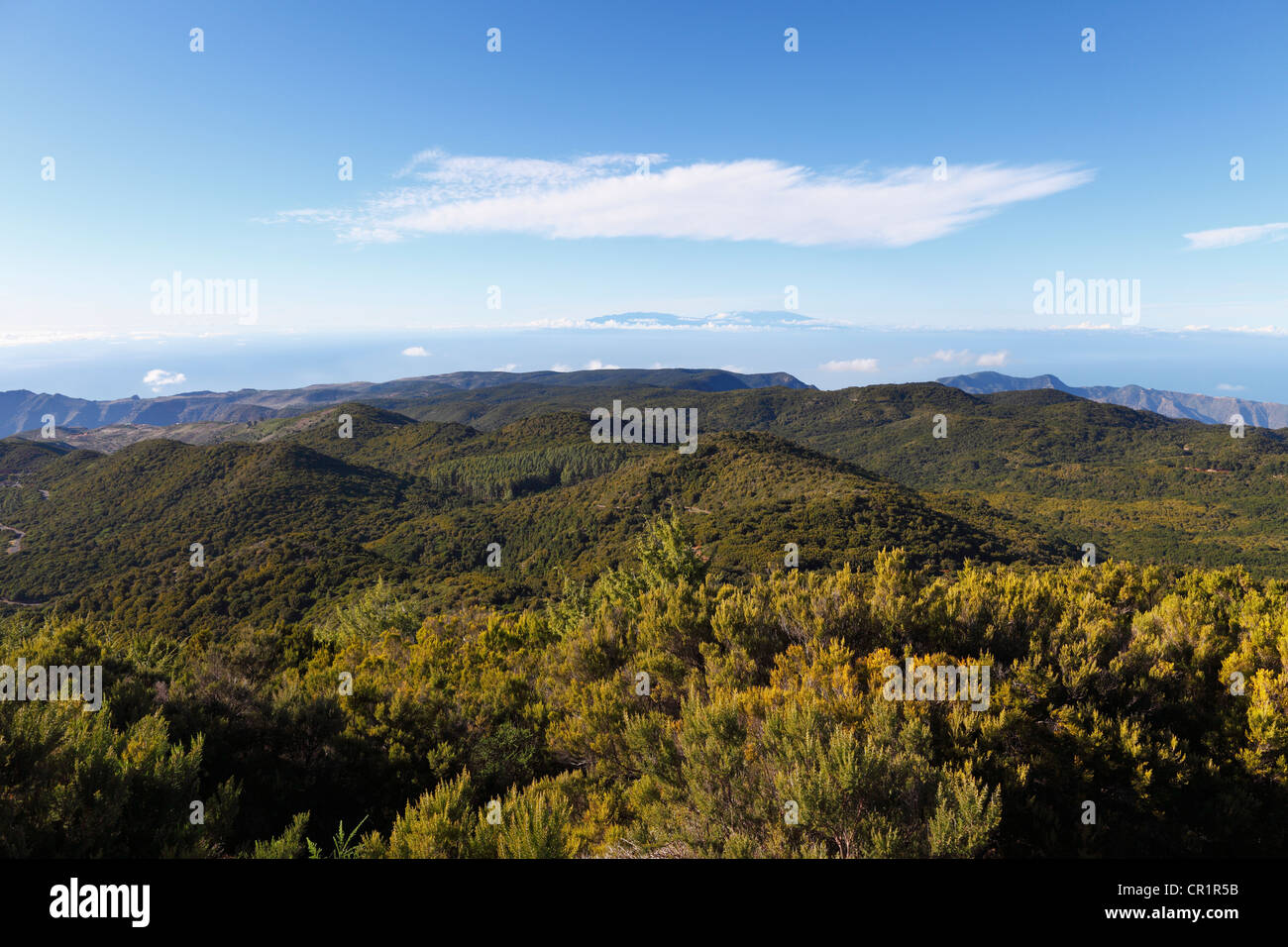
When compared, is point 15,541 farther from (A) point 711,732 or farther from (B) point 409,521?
(A) point 711,732

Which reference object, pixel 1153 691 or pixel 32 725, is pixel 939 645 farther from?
pixel 32 725

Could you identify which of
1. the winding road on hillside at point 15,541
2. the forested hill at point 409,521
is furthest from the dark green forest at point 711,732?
the winding road on hillside at point 15,541

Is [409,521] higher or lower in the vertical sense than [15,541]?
higher

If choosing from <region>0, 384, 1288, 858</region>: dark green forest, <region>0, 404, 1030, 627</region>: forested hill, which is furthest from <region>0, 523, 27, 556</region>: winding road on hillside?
<region>0, 384, 1288, 858</region>: dark green forest

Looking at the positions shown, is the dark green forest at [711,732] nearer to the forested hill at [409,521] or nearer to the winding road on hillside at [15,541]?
the forested hill at [409,521]

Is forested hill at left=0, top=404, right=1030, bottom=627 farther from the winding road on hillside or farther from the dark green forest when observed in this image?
the dark green forest

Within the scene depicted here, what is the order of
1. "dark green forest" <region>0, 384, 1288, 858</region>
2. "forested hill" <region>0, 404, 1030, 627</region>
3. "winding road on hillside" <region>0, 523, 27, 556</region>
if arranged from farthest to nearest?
"winding road on hillside" <region>0, 523, 27, 556</region> < "forested hill" <region>0, 404, 1030, 627</region> < "dark green forest" <region>0, 384, 1288, 858</region>

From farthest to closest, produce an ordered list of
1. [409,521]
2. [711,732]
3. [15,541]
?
[409,521], [15,541], [711,732]

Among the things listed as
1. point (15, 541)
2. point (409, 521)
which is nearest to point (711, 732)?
point (409, 521)

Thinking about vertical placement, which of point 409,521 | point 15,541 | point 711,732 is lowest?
point 15,541

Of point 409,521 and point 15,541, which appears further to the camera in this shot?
point 409,521
